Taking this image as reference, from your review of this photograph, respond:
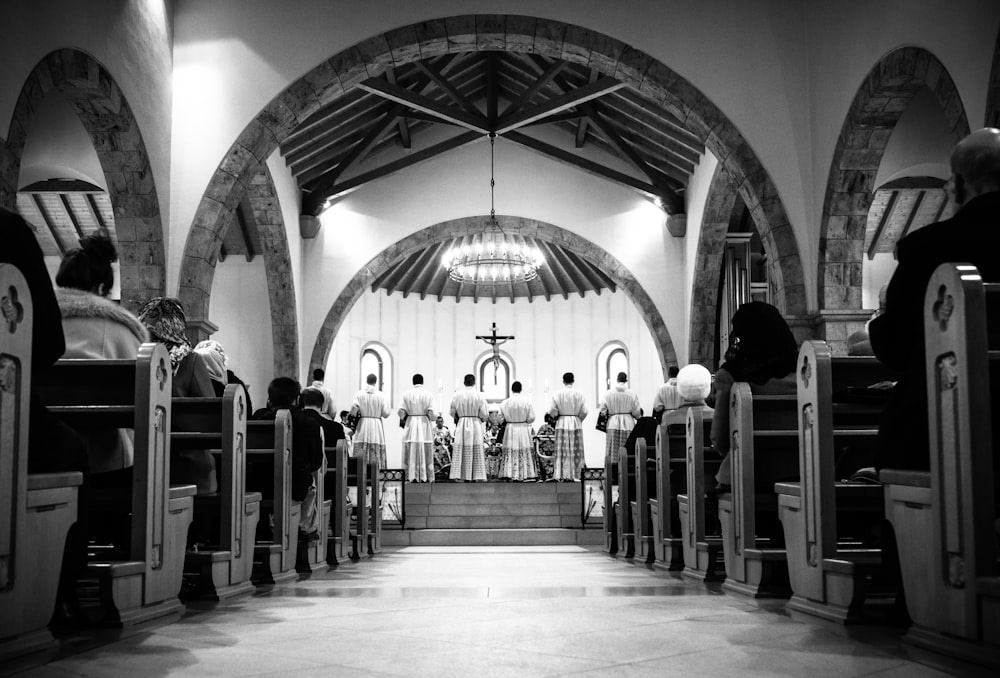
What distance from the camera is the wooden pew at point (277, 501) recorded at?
5125mm

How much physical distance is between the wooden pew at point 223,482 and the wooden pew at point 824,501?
2.21 m

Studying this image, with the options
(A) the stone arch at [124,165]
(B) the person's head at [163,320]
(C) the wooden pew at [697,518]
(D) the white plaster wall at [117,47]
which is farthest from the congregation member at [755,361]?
(A) the stone arch at [124,165]

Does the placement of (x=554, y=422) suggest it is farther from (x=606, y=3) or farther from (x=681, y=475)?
(x=681, y=475)

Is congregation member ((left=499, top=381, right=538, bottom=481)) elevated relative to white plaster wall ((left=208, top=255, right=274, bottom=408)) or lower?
lower

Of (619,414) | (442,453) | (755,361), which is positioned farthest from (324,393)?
(755,361)

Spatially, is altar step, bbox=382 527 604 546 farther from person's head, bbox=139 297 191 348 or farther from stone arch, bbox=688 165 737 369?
person's head, bbox=139 297 191 348

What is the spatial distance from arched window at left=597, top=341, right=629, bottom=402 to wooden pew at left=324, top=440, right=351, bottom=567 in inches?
488

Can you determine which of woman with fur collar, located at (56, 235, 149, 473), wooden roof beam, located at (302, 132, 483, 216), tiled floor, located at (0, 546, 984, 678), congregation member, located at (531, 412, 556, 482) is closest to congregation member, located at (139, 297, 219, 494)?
woman with fur collar, located at (56, 235, 149, 473)

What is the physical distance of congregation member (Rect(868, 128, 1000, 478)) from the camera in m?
2.58

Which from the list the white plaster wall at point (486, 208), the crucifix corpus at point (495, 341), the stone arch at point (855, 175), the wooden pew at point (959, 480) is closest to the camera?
the wooden pew at point (959, 480)

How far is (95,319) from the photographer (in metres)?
3.47

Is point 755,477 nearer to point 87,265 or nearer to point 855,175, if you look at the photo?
point 87,265

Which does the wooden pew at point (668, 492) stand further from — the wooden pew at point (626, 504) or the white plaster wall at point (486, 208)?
the white plaster wall at point (486, 208)

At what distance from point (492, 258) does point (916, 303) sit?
11.0m
